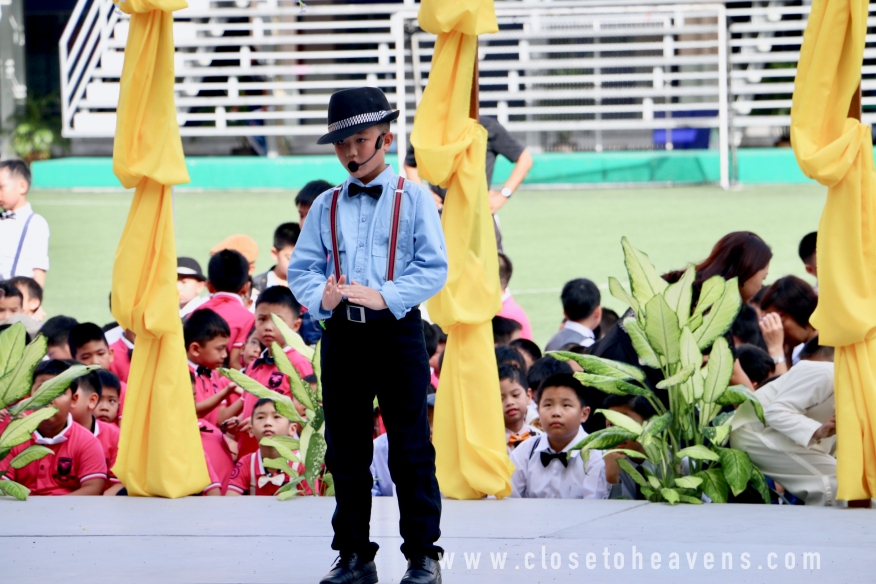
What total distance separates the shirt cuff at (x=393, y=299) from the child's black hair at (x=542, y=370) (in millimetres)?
2558

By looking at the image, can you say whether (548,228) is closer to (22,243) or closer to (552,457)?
(22,243)

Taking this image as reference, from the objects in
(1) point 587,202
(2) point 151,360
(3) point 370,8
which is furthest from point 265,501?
(3) point 370,8

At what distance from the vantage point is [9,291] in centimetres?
693

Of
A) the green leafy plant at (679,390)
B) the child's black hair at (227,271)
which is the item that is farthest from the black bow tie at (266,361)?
the green leafy plant at (679,390)

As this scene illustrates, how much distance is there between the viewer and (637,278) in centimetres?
509

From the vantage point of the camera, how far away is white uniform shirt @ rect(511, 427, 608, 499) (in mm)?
5254

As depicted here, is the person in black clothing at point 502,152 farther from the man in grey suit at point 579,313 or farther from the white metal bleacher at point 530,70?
the white metal bleacher at point 530,70

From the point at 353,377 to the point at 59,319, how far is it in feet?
11.5

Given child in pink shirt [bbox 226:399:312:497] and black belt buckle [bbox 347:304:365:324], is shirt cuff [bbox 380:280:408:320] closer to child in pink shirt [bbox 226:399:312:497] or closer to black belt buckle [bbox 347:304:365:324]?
black belt buckle [bbox 347:304:365:324]

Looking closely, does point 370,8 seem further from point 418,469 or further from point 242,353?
point 418,469

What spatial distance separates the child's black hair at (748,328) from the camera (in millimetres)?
6363

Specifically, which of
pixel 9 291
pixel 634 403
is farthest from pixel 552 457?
pixel 9 291

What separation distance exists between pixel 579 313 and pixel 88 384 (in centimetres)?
289

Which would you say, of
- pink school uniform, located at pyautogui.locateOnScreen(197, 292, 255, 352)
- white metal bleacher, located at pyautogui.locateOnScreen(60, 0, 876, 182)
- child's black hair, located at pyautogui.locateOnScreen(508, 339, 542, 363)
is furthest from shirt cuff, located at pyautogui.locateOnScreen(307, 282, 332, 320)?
white metal bleacher, located at pyautogui.locateOnScreen(60, 0, 876, 182)
